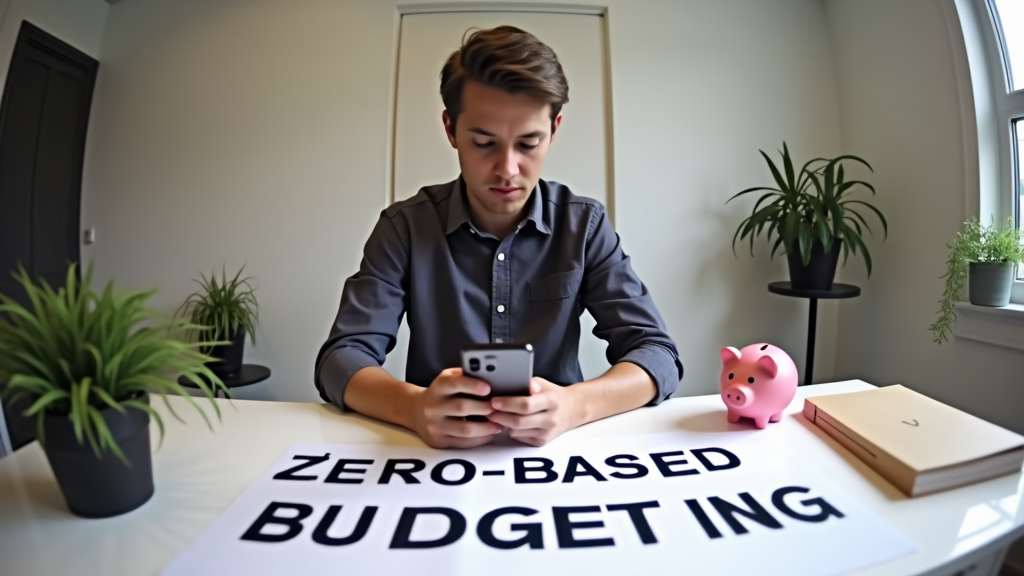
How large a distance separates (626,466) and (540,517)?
176mm

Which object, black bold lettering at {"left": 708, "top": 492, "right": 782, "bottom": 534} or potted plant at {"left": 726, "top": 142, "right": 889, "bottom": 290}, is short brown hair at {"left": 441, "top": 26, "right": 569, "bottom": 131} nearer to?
black bold lettering at {"left": 708, "top": 492, "right": 782, "bottom": 534}

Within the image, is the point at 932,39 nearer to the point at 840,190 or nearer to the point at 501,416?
the point at 840,190

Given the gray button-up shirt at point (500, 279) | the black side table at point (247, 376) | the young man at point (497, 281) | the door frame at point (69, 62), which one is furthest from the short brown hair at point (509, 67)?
the door frame at point (69, 62)

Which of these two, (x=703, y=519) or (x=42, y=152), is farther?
(x=42, y=152)

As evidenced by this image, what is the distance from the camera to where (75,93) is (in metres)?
2.42

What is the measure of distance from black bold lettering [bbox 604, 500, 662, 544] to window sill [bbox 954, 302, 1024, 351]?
1656mm

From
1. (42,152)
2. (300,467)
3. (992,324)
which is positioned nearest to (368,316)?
(300,467)

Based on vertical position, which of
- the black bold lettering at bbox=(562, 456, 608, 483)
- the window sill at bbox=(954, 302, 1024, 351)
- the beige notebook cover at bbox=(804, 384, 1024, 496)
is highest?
the window sill at bbox=(954, 302, 1024, 351)

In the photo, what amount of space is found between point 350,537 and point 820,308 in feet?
8.44

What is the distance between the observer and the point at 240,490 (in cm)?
60

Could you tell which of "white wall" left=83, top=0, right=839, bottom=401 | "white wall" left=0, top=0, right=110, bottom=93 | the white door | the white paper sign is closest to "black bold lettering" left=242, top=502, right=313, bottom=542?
the white paper sign

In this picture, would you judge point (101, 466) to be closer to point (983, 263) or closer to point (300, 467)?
point (300, 467)

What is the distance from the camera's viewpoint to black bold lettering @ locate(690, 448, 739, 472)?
0.66m

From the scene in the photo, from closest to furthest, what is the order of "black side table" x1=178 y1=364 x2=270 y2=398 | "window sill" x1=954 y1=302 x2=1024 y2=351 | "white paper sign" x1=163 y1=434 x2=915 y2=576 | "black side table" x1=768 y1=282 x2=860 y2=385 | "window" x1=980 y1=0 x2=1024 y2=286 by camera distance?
"white paper sign" x1=163 y1=434 x2=915 y2=576
"window sill" x1=954 y1=302 x2=1024 y2=351
"window" x1=980 y1=0 x2=1024 y2=286
"black side table" x1=768 y1=282 x2=860 y2=385
"black side table" x1=178 y1=364 x2=270 y2=398
